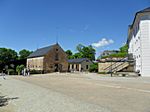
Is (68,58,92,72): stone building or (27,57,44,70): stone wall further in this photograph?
(68,58,92,72): stone building

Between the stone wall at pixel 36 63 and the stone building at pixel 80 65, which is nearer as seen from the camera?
the stone wall at pixel 36 63

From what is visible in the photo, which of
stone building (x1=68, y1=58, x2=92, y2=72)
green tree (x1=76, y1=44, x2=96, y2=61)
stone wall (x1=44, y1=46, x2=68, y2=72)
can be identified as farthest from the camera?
green tree (x1=76, y1=44, x2=96, y2=61)

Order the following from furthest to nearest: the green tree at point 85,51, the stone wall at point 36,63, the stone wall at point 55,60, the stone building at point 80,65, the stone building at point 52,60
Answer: the green tree at point 85,51 < the stone building at point 80,65 < the stone wall at point 36,63 < the stone wall at point 55,60 < the stone building at point 52,60

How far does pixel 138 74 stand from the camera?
26609mm

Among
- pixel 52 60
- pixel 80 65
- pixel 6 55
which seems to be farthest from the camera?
pixel 6 55

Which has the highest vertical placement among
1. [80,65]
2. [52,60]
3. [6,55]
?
[6,55]

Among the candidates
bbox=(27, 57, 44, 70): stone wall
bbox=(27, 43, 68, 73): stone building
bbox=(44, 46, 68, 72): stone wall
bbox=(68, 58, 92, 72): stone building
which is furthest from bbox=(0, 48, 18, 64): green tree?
bbox=(44, 46, 68, 72): stone wall

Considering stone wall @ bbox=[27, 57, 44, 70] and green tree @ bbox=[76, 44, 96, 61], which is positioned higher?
green tree @ bbox=[76, 44, 96, 61]

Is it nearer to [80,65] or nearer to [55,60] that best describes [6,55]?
[55,60]

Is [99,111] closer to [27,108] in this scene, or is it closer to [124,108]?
[124,108]

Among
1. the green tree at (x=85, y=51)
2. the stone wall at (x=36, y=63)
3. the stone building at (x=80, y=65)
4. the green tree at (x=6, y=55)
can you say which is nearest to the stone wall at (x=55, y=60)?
the stone wall at (x=36, y=63)

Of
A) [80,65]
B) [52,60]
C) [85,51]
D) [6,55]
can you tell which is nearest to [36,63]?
[52,60]

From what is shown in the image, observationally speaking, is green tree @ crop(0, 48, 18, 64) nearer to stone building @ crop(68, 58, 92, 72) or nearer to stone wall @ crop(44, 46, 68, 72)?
stone building @ crop(68, 58, 92, 72)

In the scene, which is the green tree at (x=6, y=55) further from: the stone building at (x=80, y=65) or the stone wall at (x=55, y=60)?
the stone wall at (x=55, y=60)
